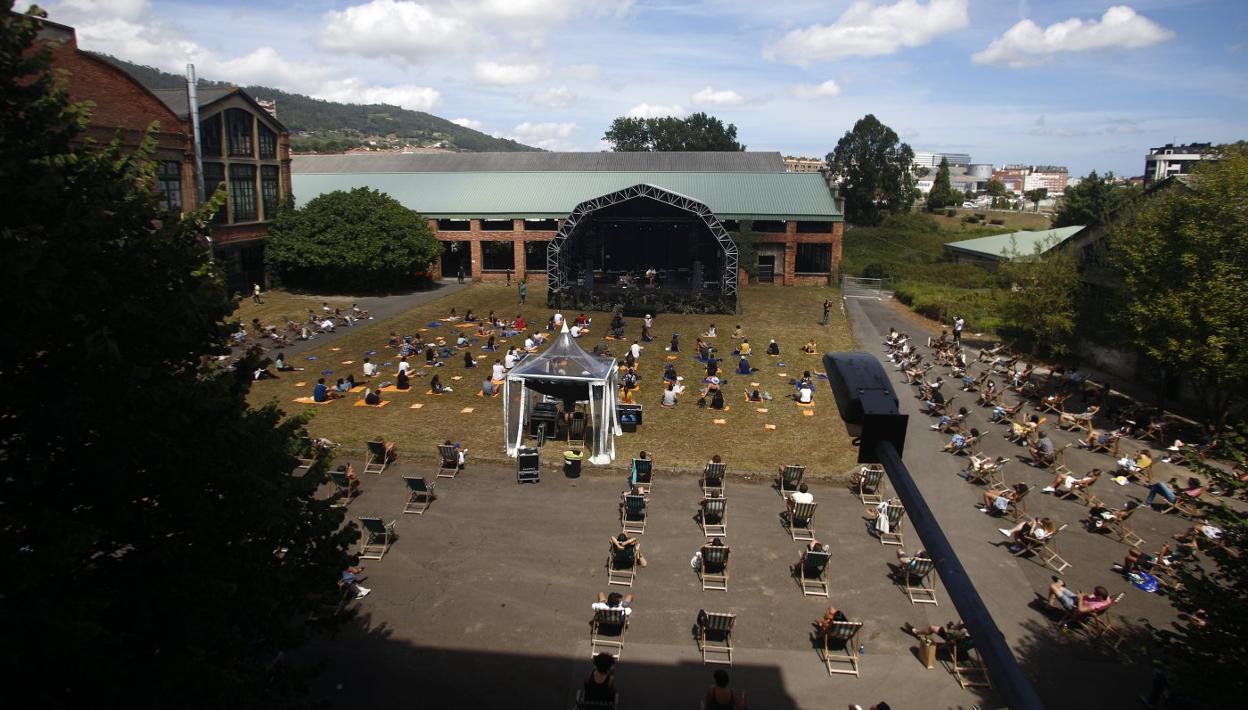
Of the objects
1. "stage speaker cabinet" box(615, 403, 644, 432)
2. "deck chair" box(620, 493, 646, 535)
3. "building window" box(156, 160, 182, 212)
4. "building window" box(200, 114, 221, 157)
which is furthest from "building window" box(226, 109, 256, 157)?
"deck chair" box(620, 493, 646, 535)

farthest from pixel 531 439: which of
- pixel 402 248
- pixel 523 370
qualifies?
pixel 402 248

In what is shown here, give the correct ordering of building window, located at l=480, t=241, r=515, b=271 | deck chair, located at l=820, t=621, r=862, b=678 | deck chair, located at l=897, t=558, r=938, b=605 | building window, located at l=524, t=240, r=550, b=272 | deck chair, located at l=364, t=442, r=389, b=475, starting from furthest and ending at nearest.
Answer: building window, located at l=480, t=241, r=515, b=271, building window, located at l=524, t=240, r=550, b=272, deck chair, located at l=364, t=442, r=389, b=475, deck chair, located at l=897, t=558, r=938, b=605, deck chair, located at l=820, t=621, r=862, b=678

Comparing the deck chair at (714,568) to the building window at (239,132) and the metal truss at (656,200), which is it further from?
the building window at (239,132)

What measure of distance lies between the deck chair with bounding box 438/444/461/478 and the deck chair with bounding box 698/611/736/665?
813 cm

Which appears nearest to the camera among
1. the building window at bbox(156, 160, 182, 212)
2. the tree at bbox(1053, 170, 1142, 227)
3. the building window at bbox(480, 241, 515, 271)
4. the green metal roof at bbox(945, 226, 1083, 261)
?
the building window at bbox(156, 160, 182, 212)

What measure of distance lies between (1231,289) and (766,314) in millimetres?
20204

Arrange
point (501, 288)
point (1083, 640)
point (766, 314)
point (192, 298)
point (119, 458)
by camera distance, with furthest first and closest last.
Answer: point (501, 288) < point (766, 314) < point (1083, 640) < point (192, 298) < point (119, 458)

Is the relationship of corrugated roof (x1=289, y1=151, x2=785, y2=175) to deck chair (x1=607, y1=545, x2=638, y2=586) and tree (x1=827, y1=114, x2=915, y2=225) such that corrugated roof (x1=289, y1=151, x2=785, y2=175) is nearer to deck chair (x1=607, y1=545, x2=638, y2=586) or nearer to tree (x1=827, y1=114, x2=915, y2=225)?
tree (x1=827, y1=114, x2=915, y2=225)

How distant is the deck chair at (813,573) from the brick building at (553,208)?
104ft

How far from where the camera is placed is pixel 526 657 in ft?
35.4

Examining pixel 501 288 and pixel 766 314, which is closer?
pixel 766 314

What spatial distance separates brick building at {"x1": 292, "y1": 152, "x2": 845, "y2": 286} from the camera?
47.2 metres

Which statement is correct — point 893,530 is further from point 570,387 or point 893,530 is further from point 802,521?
point 570,387

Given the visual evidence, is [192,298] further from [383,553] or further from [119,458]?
[383,553]
